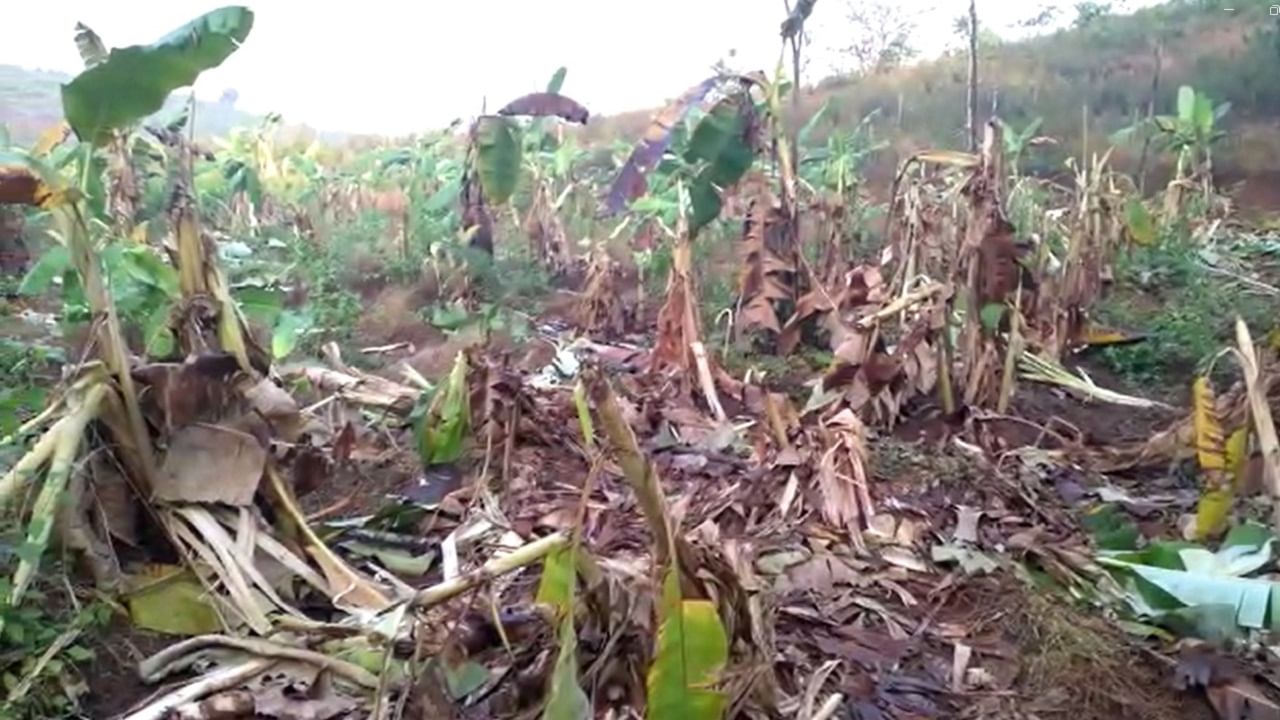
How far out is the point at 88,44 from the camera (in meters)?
2.99

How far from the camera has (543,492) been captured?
3.22 metres

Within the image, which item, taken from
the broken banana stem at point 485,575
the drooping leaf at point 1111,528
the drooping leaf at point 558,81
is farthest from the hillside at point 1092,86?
the broken banana stem at point 485,575

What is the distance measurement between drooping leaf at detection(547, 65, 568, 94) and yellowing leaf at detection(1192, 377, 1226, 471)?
15.2 ft

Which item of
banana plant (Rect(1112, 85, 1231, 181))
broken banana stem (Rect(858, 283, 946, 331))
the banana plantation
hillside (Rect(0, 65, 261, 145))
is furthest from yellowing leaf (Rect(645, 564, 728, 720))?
hillside (Rect(0, 65, 261, 145))

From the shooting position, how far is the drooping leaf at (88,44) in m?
2.97

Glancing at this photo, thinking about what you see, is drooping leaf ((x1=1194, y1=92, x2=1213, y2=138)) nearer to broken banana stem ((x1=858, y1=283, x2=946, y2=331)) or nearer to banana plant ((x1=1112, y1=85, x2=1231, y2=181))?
banana plant ((x1=1112, y1=85, x2=1231, y2=181))

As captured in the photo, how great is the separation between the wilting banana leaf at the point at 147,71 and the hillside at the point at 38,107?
28.7 feet

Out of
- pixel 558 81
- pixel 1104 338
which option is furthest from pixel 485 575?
pixel 558 81

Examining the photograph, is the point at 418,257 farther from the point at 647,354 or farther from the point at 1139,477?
the point at 1139,477

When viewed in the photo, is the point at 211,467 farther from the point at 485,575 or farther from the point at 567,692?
the point at 567,692

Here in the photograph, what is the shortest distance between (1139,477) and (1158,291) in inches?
142

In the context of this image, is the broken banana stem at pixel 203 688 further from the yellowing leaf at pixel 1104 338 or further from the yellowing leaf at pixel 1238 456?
the yellowing leaf at pixel 1104 338

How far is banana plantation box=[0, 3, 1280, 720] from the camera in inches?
77.5

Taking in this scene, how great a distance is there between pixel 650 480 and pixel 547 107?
4494 mm
